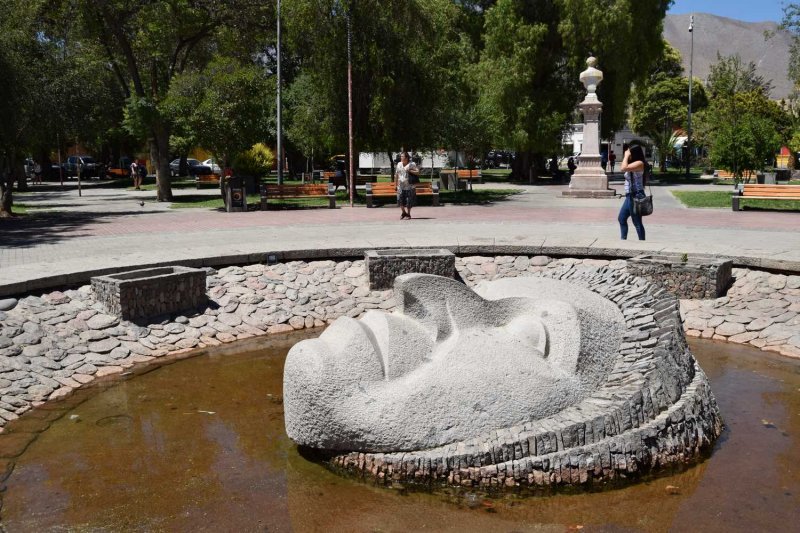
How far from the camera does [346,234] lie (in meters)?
14.8

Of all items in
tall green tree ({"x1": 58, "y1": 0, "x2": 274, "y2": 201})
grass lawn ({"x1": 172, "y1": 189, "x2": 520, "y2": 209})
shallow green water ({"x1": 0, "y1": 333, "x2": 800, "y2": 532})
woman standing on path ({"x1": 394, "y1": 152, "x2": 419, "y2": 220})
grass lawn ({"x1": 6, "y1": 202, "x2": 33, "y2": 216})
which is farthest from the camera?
grass lawn ({"x1": 172, "y1": 189, "x2": 520, "y2": 209})

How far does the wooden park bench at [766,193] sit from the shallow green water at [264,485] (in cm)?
1281

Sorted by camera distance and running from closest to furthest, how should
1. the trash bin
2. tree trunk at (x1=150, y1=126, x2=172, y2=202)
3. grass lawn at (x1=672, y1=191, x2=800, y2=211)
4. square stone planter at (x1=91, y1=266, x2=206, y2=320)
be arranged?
1. square stone planter at (x1=91, y1=266, x2=206, y2=320)
2. grass lawn at (x1=672, y1=191, x2=800, y2=211)
3. the trash bin
4. tree trunk at (x1=150, y1=126, x2=172, y2=202)

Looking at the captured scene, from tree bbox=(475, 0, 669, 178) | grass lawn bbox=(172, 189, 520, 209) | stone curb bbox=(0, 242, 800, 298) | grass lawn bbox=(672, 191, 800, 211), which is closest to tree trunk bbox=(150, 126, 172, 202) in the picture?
grass lawn bbox=(172, 189, 520, 209)

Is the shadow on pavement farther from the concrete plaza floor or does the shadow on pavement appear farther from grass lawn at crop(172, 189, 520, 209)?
grass lawn at crop(172, 189, 520, 209)

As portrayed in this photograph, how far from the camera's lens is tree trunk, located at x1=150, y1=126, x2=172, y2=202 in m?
24.4

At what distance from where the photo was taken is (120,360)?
842cm

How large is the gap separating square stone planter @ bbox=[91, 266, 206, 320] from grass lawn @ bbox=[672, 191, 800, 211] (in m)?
15.0

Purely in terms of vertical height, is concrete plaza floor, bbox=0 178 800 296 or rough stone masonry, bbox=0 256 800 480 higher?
concrete plaza floor, bbox=0 178 800 296

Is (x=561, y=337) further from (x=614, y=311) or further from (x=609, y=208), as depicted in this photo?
(x=609, y=208)

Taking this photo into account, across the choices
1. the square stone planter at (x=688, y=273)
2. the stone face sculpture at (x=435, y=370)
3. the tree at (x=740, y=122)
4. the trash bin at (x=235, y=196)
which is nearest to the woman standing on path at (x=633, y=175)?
the square stone planter at (x=688, y=273)

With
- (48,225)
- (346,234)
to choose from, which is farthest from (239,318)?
(48,225)

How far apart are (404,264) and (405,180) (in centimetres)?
701

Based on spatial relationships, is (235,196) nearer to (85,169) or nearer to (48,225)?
(48,225)
